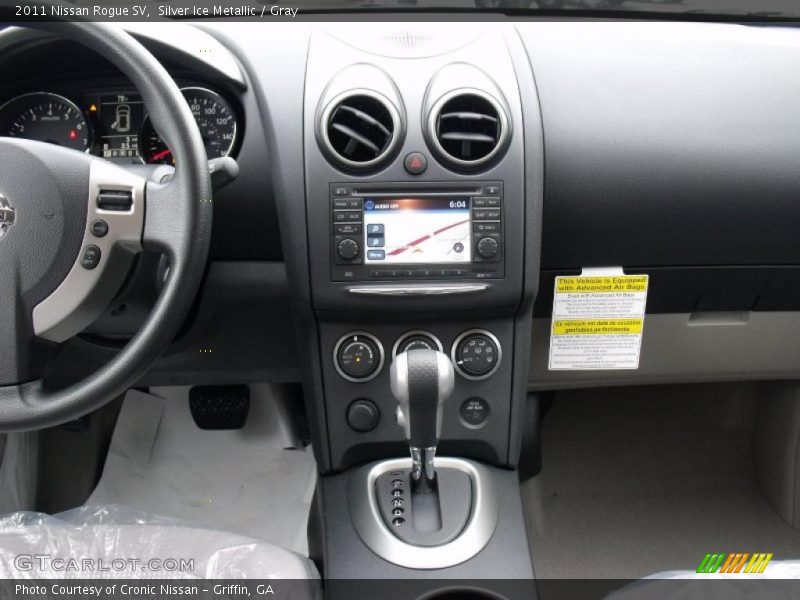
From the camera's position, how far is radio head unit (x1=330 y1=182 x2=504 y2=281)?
107cm

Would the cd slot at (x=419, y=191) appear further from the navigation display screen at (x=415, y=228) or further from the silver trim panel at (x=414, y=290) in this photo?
the silver trim panel at (x=414, y=290)

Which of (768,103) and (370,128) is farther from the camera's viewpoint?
(768,103)

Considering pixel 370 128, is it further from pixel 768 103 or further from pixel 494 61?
pixel 768 103

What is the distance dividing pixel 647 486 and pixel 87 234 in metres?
1.38

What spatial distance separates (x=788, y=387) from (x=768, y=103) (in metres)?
0.73

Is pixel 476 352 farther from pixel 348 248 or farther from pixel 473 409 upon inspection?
pixel 348 248

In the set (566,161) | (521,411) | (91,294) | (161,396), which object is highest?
(566,161)

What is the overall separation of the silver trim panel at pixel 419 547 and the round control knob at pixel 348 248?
0.35 metres

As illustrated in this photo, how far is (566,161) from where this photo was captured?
3.78 feet


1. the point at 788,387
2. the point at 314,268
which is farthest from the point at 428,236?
the point at 788,387

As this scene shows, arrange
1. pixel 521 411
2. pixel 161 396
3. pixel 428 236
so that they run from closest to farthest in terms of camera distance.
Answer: pixel 428 236
pixel 521 411
pixel 161 396

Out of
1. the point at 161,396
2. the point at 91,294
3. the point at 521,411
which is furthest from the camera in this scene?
the point at 161,396

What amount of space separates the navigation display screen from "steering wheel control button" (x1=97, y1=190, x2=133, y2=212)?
33 cm

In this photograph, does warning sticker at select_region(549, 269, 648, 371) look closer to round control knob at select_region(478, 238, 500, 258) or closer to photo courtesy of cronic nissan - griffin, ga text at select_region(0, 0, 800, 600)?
photo courtesy of cronic nissan - griffin, ga text at select_region(0, 0, 800, 600)
